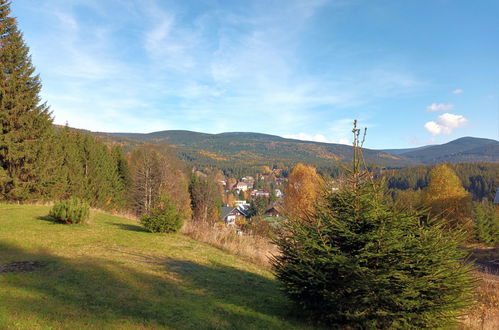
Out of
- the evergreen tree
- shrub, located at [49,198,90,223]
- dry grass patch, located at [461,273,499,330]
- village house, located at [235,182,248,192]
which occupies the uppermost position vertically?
shrub, located at [49,198,90,223]

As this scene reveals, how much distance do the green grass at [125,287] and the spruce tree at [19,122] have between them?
12666 mm

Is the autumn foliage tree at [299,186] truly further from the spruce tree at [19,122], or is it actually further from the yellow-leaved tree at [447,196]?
the spruce tree at [19,122]

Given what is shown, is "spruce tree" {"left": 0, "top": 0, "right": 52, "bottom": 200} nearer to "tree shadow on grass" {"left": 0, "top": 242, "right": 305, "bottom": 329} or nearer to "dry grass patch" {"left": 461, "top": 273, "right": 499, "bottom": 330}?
"tree shadow on grass" {"left": 0, "top": 242, "right": 305, "bottom": 329}

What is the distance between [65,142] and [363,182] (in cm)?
3545

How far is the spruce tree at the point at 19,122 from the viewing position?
2083 centimetres

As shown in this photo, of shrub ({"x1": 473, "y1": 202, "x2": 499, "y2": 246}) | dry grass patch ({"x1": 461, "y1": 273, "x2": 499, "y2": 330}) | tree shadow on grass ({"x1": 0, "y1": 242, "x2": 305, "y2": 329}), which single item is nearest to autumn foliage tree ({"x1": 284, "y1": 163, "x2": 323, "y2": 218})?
shrub ({"x1": 473, "y1": 202, "x2": 499, "y2": 246})

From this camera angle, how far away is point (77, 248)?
902 centimetres

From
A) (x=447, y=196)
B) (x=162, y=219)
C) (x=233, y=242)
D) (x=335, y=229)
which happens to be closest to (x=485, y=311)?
(x=335, y=229)

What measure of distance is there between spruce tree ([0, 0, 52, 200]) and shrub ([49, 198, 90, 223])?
11.8m

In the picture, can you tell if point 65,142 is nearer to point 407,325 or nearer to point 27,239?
point 27,239

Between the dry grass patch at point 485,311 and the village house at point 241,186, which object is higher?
the dry grass patch at point 485,311

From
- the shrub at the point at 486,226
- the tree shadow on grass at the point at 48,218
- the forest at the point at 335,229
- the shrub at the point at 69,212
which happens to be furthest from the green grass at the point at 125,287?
the shrub at the point at 486,226

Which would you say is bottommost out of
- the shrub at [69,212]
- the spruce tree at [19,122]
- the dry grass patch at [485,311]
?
the dry grass patch at [485,311]

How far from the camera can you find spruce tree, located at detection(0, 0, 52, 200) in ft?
68.3
